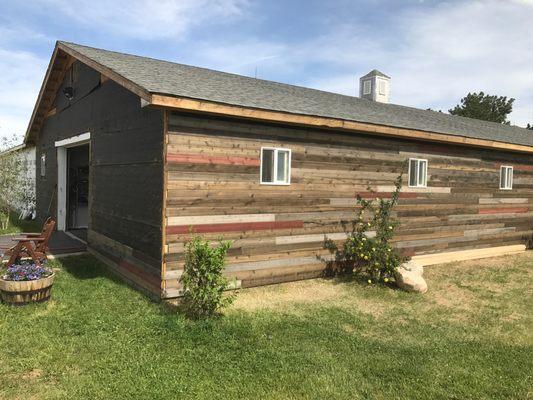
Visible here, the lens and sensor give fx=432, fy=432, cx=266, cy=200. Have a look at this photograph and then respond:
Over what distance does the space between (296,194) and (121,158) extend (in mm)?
3703

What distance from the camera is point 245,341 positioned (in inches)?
222

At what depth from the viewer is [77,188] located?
14.9 metres

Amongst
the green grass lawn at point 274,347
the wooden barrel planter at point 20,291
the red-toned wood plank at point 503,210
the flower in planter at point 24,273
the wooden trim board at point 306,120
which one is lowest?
the green grass lawn at point 274,347

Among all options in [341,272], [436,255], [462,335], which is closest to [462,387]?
[462,335]

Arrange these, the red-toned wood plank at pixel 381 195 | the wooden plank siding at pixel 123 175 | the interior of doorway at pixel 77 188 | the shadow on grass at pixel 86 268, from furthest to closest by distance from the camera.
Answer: the interior of doorway at pixel 77 188, the red-toned wood plank at pixel 381 195, the shadow on grass at pixel 86 268, the wooden plank siding at pixel 123 175

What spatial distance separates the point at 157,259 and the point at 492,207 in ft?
33.0

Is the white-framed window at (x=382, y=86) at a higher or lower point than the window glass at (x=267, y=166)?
higher

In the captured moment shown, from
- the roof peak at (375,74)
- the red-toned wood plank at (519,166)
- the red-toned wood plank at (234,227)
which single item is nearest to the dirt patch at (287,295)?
the red-toned wood plank at (234,227)

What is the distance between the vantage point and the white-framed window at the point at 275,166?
8.20 metres

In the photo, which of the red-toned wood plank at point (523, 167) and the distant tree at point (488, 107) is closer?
the red-toned wood plank at point (523, 167)

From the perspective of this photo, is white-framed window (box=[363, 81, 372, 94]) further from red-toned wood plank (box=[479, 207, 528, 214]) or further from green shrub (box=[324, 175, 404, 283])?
green shrub (box=[324, 175, 404, 283])

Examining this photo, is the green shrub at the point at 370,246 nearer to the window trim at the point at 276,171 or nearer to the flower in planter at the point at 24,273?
the window trim at the point at 276,171

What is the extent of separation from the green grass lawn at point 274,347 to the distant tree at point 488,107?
44169 mm

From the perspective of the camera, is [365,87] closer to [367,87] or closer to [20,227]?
[367,87]
